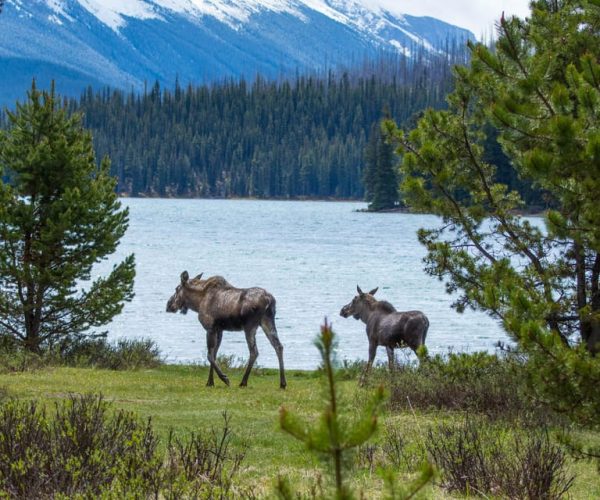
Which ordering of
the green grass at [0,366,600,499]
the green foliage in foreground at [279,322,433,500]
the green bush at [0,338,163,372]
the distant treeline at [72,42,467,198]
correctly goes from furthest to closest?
the distant treeline at [72,42,467,198] < the green bush at [0,338,163,372] < the green grass at [0,366,600,499] < the green foliage in foreground at [279,322,433,500]

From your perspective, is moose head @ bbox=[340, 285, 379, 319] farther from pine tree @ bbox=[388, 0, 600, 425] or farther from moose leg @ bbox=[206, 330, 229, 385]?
pine tree @ bbox=[388, 0, 600, 425]

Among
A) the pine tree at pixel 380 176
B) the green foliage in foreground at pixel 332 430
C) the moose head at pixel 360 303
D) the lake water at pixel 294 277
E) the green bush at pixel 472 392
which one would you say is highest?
the pine tree at pixel 380 176

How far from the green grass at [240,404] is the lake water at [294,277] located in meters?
2.59

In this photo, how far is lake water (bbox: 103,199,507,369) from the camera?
104 ft

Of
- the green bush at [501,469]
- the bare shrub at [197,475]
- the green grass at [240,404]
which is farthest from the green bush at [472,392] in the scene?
the bare shrub at [197,475]

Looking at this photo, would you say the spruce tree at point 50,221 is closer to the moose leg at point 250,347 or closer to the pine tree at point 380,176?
the moose leg at point 250,347

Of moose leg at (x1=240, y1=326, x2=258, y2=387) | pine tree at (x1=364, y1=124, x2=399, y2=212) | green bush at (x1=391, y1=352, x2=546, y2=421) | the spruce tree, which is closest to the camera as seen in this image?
green bush at (x1=391, y1=352, x2=546, y2=421)

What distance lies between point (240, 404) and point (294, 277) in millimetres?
37623

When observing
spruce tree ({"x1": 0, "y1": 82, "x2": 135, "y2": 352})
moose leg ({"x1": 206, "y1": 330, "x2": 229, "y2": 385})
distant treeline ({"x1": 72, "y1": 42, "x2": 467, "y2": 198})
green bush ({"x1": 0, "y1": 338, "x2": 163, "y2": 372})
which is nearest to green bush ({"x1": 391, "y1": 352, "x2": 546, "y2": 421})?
moose leg ({"x1": 206, "y1": 330, "x2": 229, "y2": 385})

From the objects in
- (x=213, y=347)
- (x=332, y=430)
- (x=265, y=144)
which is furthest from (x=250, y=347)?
(x=265, y=144)

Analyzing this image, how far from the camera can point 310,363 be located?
26672mm

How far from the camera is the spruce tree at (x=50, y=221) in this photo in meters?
19.6

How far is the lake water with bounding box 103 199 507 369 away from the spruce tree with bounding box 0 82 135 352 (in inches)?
188

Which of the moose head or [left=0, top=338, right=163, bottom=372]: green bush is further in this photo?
[left=0, top=338, right=163, bottom=372]: green bush
